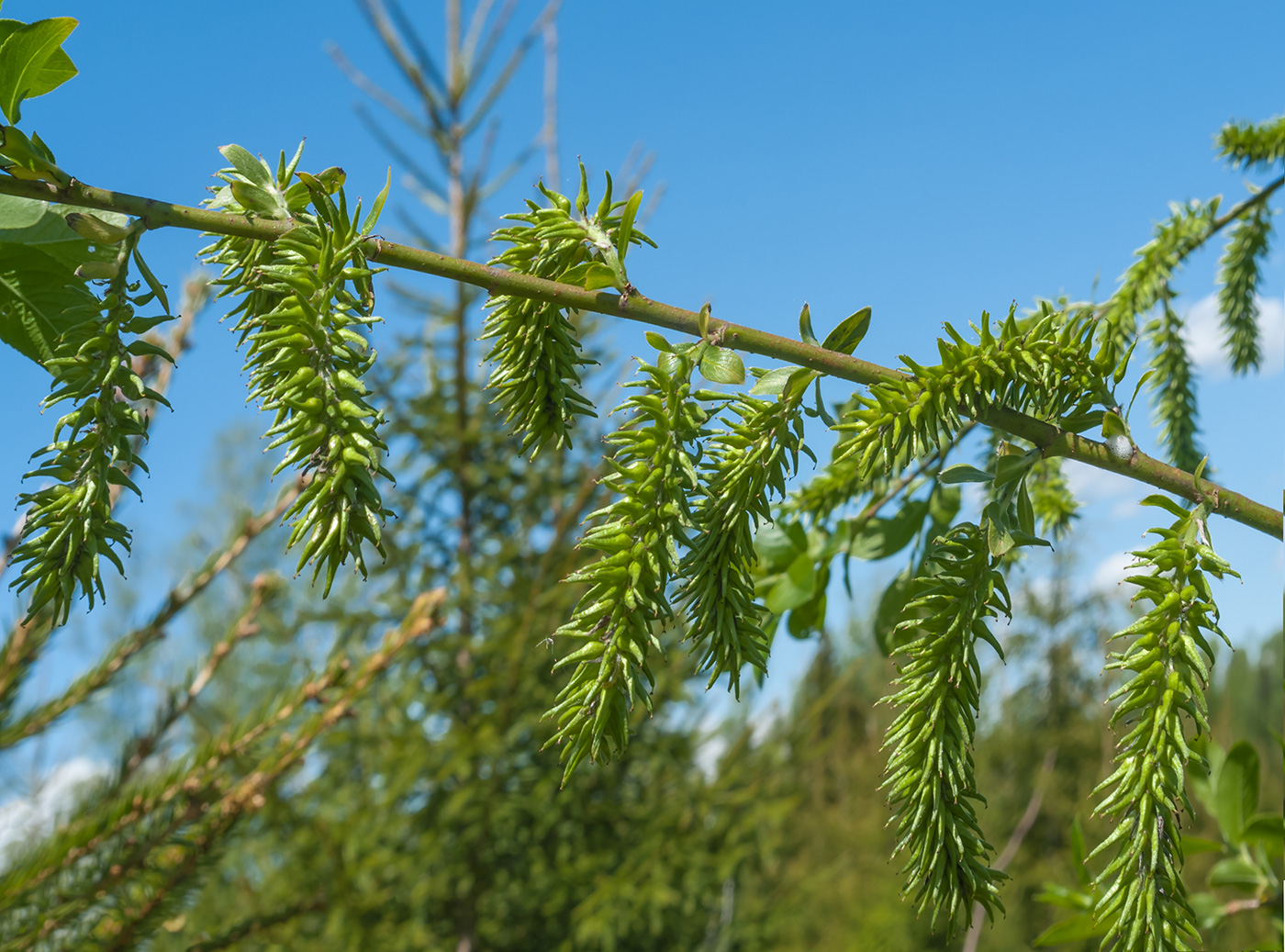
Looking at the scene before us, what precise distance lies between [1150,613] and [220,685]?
12201 mm

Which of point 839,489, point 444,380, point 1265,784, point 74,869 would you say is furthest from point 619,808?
point 1265,784

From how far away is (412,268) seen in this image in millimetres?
490

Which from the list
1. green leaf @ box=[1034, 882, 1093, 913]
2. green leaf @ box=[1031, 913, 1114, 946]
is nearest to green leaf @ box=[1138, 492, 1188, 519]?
green leaf @ box=[1031, 913, 1114, 946]

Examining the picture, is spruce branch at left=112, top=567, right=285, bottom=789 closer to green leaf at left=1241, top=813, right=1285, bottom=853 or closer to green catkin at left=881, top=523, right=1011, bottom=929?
green catkin at left=881, top=523, right=1011, bottom=929

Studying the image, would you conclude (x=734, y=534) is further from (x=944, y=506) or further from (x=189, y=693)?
(x=189, y=693)

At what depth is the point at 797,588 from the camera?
0.87m

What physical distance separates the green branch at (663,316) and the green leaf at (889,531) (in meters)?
0.33

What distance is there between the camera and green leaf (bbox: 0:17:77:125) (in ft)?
1.56

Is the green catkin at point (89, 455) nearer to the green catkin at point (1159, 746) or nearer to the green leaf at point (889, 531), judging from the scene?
the green catkin at point (1159, 746)

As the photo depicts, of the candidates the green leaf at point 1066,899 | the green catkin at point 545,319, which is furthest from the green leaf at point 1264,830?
the green catkin at point 545,319

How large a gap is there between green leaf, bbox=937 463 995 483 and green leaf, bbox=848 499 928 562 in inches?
12.2

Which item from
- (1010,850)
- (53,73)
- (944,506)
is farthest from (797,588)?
(1010,850)

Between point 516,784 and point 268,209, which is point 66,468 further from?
point 516,784

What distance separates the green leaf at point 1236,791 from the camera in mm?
1025
